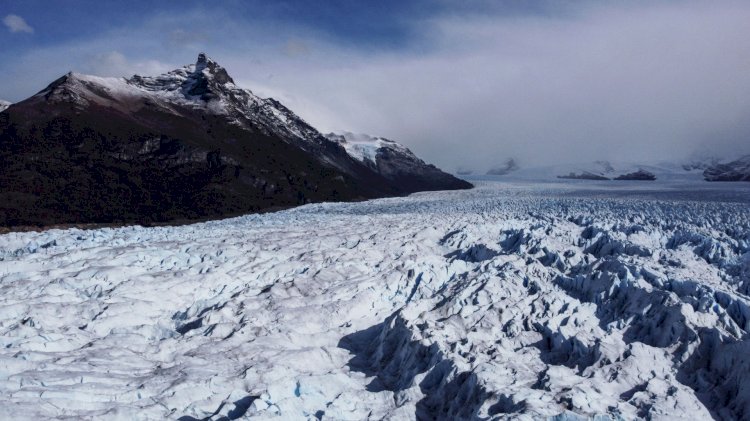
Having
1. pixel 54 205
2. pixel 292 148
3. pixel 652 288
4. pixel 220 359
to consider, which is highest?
pixel 292 148

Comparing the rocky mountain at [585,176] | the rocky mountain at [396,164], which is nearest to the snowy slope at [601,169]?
the rocky mountain at [585,176]

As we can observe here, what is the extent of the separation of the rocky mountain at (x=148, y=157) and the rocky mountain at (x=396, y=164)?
14396 mm

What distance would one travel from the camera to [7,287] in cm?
1440

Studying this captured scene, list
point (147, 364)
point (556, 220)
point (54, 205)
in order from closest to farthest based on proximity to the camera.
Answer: point (147, 364), point (556, 220), point (54, 205)

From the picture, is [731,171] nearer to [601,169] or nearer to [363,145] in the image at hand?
[601,169]

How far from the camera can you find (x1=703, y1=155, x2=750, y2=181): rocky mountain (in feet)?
222

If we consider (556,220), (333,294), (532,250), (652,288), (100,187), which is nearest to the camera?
(652,288)

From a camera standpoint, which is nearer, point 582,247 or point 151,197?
point 582,247

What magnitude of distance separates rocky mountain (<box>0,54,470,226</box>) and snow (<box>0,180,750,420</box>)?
18.2m

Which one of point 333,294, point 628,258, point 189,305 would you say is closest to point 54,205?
point 189,305

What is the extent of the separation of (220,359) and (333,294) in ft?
14.9

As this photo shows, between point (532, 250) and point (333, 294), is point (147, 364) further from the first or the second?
point (532, 250)

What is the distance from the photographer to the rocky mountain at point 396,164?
7694 centimetres

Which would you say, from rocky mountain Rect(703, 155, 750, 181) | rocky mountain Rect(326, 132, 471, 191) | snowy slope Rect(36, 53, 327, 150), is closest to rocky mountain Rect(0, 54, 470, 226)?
snowy slope Rect(36, 53, 327, 150)
